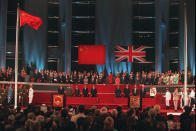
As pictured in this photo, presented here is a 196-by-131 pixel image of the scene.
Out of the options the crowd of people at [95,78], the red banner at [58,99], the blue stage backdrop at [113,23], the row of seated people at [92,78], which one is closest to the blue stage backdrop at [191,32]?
the row of seated people at [92,78]

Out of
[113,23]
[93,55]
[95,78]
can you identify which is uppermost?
[113,23]

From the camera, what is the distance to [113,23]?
3944 cm

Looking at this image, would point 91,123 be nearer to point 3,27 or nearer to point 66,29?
point 66,29

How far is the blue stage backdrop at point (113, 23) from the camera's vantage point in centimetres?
3922

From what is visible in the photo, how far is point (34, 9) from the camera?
37750 mm

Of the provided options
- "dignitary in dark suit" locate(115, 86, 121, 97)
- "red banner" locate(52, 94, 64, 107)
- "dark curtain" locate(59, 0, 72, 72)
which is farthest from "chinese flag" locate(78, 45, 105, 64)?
"red banner" locate(52, 94, 64, 107)

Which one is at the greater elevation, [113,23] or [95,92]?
[113,23]

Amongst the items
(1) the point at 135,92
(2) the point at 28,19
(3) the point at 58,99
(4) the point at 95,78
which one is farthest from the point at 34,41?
(1) the point at 135,92

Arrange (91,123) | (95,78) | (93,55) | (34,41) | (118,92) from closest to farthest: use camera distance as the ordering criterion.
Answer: (91,123) < (118,92) < (95,78) < (93,55) < (34,41)

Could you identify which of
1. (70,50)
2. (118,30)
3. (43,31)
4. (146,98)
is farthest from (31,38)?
(146,98)

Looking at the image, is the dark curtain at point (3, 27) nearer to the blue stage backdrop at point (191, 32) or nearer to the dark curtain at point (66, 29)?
the dark curtain at point (66, 29)

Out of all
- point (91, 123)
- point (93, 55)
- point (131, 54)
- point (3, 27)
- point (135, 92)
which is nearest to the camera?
point (91, 123)

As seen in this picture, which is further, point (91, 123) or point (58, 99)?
point (58, 99)

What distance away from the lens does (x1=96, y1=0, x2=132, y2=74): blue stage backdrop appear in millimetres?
39219
